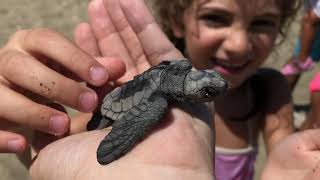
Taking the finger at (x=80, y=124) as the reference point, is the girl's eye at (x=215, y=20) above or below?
below

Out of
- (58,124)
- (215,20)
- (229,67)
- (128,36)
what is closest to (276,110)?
(229,67)

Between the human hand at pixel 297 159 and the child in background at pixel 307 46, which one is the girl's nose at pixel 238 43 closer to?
the human hand at pixel 297 159

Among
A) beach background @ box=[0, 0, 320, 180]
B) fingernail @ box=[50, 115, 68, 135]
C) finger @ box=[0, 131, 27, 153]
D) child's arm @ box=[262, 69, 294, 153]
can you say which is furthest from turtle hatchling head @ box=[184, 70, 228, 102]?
beach background @ box=[0, 0, 320, 180]

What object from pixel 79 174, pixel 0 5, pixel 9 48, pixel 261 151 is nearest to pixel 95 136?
pixel 79 174

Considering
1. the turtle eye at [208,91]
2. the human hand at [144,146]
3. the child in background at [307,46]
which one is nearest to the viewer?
the human hand at [144,146]

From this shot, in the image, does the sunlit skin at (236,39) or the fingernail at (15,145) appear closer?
the fingernail at (15,145)

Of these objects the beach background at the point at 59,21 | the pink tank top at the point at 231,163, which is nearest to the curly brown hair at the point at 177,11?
the pink tank top at the point at 231,163
